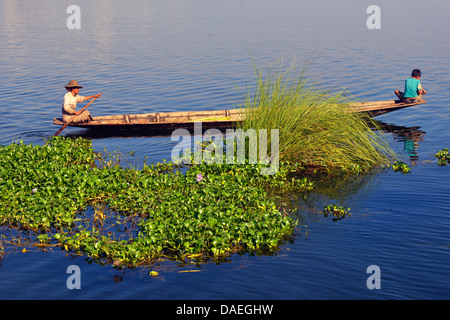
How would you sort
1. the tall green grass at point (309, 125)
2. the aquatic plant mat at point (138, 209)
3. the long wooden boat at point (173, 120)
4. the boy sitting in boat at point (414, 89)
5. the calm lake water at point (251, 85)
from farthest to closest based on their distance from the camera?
1. the boy sitting in boat at point (414, 89)
2. the long wooden boat at point (173, 120)
3. the tall green grass at point (309, 125)
4. the aquatic plant mat at point (138, 209)
5. the calm lake water at point (251, 85)

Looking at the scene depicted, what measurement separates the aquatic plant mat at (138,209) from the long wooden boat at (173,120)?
13.6 ft

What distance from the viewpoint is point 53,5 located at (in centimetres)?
6575

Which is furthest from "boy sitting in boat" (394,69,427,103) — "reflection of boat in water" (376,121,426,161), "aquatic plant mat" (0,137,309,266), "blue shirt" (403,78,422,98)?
"aquatic plant mat" (0,137,309,266)

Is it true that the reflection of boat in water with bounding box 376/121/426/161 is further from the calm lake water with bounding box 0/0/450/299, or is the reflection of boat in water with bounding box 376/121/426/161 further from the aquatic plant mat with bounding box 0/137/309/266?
the aquatic plant mat with bounding box 0/137/309/266

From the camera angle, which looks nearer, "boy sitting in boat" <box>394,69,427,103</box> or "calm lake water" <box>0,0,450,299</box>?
"calm lake water" <box>0,0,450,299</box>

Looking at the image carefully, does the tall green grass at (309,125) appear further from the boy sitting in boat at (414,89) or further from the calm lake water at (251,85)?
the boy sitting in boat at (414,89)

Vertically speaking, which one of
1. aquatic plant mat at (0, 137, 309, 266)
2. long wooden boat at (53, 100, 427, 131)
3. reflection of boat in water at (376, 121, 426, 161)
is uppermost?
long wooden boat at (53, 100, 427, 131)

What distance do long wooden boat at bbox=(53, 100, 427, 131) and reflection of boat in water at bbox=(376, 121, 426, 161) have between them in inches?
28.5

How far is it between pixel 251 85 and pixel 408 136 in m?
8.47

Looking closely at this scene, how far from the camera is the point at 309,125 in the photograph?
1208 centimetres

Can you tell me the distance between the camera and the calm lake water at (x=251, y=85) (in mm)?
7707

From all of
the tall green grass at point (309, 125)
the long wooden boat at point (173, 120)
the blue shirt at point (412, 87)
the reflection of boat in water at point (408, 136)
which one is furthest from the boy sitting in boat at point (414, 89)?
the tall green grass at point (309, 125)

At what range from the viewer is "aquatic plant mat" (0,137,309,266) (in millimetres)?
8398
